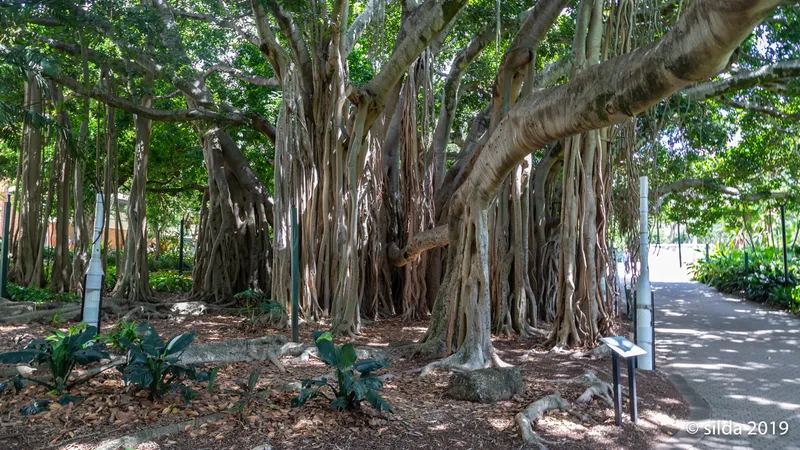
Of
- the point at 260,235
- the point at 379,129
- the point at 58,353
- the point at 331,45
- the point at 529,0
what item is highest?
the point at 529,0

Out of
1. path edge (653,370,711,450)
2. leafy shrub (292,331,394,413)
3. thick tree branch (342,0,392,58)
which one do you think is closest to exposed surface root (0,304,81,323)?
thick tree branch (342,0,392,58)

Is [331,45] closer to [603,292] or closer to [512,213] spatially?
[512,213]

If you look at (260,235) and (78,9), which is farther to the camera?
(260,235)

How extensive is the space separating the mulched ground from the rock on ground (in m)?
0.09

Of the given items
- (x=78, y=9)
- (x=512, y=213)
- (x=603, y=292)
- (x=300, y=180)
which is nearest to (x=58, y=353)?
(x=78, y=9)

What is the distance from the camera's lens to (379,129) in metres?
9.46

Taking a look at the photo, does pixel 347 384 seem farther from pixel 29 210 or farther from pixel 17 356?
pixel 29 210

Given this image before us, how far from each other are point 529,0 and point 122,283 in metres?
7.70

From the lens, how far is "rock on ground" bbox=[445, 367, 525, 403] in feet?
14.9

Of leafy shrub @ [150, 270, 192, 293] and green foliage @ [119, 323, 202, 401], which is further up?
leafy shrub @ [150, 270, 192, 293]

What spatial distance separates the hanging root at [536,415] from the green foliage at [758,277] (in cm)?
874

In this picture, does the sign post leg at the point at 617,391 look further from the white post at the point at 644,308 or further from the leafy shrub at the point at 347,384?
the leafy shrub at the point at 347,384

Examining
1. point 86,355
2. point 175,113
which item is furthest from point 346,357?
point 175,113

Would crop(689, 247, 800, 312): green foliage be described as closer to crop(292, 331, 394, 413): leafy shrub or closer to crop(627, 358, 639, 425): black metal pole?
crop(627, 358, 639, 425): black metal pole
